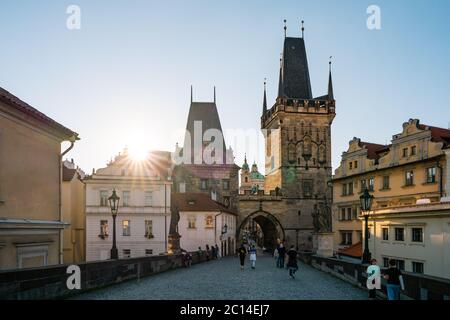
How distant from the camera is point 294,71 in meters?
68.9

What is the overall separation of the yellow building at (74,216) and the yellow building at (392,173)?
23.5 m

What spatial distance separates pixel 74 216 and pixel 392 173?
89.9 feet

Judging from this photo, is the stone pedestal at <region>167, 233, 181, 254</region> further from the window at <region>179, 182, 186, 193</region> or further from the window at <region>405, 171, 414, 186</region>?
the window at <region>179, 182, 186, 193</region>

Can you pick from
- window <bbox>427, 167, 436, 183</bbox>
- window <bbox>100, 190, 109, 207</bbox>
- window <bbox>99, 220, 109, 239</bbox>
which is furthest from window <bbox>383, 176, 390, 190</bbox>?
window <bbox>99, 220, 109, 239</bbox>

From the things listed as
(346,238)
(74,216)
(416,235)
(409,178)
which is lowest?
(346,238)

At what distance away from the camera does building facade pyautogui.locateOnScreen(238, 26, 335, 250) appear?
63406 millimetres

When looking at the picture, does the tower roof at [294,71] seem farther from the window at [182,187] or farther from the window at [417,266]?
the window at [417,266]

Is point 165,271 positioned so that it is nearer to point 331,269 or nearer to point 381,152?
point 331,269

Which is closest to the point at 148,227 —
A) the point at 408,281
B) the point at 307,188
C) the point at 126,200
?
the point at 126,200

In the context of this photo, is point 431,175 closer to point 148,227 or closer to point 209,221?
point 209,221

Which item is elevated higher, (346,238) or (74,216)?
(74,216)

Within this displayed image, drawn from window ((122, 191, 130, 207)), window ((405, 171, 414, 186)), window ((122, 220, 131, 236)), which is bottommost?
window ((122, 220, 131, 236))

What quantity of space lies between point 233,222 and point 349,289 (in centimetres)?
4703

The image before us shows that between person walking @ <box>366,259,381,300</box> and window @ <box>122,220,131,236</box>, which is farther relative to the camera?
window @ <box>122,220,131,236</box>
